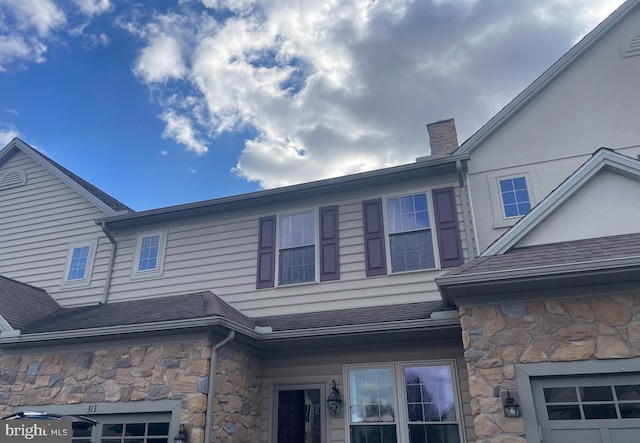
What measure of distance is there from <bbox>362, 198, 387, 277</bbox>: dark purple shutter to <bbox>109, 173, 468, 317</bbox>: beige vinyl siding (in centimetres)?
10

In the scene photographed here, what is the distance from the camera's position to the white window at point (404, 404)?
6.25 meters

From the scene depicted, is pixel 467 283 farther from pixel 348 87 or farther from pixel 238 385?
pixel 348 87

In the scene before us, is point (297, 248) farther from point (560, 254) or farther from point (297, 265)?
point (560, 254)

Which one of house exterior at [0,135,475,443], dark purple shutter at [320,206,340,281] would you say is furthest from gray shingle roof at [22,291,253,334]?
dark purple shutter at [320,206,340,281]

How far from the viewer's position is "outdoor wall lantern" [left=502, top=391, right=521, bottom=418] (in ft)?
14.9

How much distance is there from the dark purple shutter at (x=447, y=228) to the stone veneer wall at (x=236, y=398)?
346cm

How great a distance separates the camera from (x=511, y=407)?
15.0 ft

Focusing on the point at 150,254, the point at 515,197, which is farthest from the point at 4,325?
the point at 515,197

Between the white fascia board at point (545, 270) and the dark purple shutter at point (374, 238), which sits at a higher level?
the dark purple shutter at point (374, 238)

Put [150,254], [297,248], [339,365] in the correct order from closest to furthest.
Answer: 1. [339,365]
2. [297,248]
3. [150,254]

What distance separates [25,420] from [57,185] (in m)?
6.76

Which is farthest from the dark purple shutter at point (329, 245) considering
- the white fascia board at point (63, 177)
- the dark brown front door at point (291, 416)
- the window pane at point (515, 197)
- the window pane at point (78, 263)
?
the window pane at point (78, 263)

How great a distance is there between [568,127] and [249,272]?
6398 mm

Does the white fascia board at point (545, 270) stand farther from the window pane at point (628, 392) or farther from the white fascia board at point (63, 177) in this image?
the white fascia board at point (63, 177)
